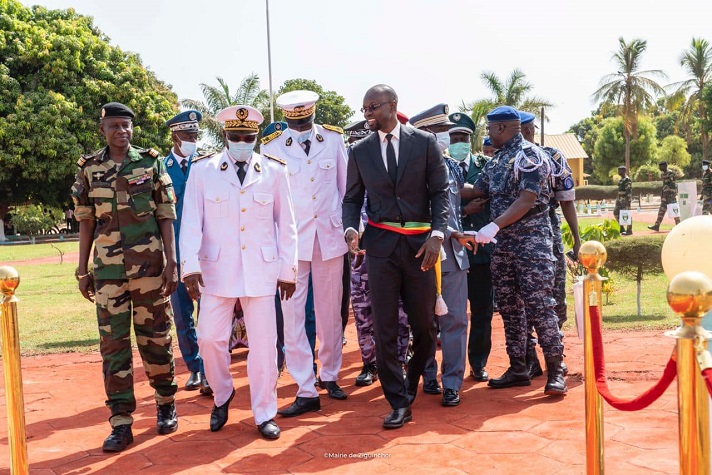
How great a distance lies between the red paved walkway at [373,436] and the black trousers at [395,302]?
33cm

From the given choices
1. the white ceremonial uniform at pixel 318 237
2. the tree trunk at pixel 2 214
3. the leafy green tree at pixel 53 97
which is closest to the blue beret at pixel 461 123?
the white ceremonial uniform at pixel 318 237

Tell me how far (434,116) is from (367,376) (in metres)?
2.24

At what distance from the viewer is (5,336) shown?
333 cm

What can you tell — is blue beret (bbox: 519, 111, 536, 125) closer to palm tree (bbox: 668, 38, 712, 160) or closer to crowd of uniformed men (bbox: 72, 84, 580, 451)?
crowd of uniformed men (bbox: 72, 84, 580, 451)

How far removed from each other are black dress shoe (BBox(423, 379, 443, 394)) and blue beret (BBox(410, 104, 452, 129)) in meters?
2.06

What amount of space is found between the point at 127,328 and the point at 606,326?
558cm

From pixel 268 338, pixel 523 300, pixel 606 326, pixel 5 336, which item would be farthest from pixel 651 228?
pixel 5 336

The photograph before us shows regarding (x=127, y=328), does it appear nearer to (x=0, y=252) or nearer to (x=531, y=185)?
(x=531, y=185)

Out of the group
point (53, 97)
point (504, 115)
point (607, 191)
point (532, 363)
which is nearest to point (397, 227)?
point (504, 115)

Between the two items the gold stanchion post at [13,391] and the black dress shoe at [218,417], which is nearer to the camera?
the gold stanchion post at [13,391]

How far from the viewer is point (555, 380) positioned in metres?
5.35

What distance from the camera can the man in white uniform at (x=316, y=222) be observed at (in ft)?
18.1

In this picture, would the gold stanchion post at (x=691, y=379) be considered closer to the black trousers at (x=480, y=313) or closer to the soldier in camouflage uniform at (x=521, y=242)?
the soldier in camouflage uniform at (x=521, y=242)

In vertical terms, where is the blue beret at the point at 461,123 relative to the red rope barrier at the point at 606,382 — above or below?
above
